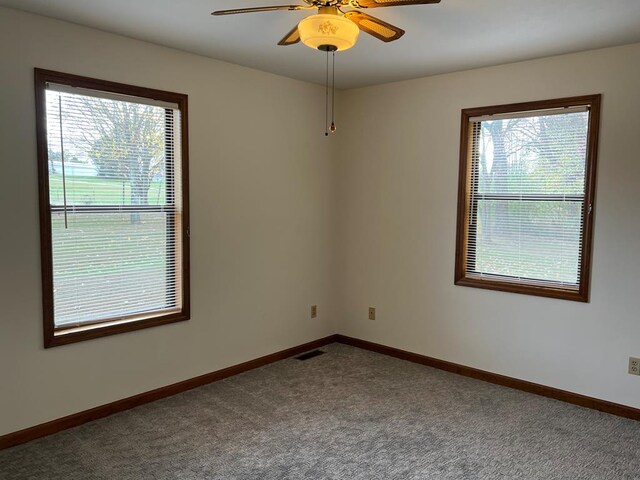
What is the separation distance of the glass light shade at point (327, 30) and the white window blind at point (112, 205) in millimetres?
1601

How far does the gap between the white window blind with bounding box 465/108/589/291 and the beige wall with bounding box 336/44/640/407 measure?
0.14 meters

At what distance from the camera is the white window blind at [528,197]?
3.34 meters

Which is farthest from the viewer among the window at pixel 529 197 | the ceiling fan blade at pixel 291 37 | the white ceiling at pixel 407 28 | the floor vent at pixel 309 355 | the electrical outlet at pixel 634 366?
the floor vent at pixel 309 355

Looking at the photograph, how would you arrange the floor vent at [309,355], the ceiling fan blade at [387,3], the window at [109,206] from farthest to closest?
the floor vent at [309,355] < the window at [109,206] < the ceiling fan blade at [387,3]

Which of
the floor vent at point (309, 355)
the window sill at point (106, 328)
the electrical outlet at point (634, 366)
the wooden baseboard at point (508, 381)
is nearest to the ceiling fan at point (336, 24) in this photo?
the window sill at point (106, 328)

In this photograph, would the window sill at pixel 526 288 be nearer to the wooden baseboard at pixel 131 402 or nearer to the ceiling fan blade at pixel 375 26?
the wooden baseboard at pixel 131 402

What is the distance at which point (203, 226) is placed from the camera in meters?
3.54

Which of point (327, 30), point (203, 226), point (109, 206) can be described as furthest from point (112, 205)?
point (327, 30)

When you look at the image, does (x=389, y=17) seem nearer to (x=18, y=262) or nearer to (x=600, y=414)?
(x=18, y=262)

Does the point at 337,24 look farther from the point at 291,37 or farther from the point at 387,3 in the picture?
the point at 291,37

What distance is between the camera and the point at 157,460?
2.59m

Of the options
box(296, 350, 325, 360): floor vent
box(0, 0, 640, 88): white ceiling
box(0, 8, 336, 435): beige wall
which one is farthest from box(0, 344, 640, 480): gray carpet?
box(0, 0, 640, 88): white ceiling

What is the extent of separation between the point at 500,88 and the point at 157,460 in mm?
3396

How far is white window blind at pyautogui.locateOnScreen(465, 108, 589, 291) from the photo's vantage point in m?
3.34
